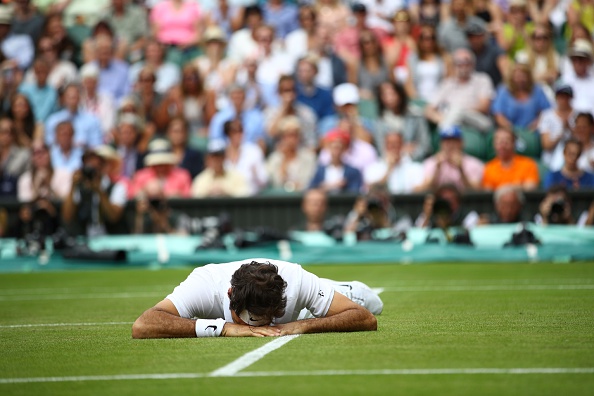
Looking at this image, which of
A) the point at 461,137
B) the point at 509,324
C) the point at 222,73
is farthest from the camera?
the point at 222,73

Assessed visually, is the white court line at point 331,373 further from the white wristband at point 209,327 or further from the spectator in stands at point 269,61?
the spectator in stands at point 269,61

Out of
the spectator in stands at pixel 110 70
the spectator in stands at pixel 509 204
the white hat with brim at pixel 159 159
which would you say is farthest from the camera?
the spectator in stands at pixel 110 70

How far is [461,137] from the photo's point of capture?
17750mm

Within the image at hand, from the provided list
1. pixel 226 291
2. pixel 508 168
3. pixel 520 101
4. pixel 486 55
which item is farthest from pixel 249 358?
pixel 486 55

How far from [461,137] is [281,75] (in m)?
3.45

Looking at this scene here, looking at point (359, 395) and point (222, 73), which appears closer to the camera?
point (359, 395)

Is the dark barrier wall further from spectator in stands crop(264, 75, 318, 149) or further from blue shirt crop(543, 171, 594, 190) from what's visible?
spectator in stands crop(264, 75, 318, 149)

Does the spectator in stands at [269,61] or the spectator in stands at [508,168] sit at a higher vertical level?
the spectator in stands at [269,61]

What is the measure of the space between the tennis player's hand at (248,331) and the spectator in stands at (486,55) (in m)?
13.5

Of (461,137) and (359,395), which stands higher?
(461,137)

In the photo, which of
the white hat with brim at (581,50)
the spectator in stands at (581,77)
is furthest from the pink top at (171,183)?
the white hat with brim at (581,50)

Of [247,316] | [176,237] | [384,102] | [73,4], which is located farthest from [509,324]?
[73,4]

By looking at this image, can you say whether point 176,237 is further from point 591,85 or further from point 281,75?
point 591,85

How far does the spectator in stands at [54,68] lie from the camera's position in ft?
69.4
